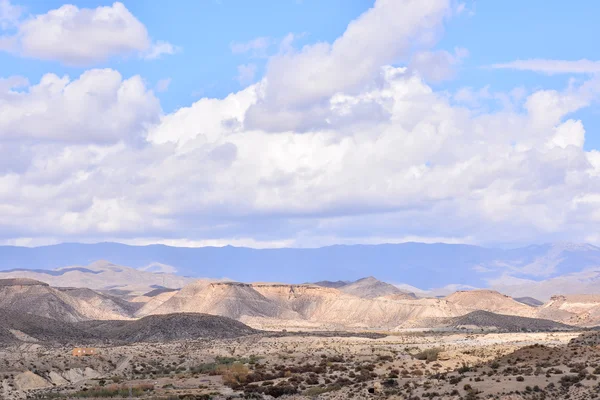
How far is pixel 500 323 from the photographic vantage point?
143625 millimetres

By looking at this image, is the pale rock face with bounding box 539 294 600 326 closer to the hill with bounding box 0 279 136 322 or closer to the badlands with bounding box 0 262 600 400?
the badlands with bounding box 0 262 600 400

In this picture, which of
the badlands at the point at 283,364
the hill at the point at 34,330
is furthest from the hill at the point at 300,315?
the hill at the point at 34,330

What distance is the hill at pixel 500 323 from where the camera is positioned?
451 feet

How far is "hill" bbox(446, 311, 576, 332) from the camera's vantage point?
137 metres

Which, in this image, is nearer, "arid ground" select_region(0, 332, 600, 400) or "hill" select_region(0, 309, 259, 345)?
"arid ground" select_region(0, 332, 600, 400)

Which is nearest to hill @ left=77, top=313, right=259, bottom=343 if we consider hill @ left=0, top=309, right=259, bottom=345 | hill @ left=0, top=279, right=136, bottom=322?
hill @ left=0, top=309, right=259, bottom=345

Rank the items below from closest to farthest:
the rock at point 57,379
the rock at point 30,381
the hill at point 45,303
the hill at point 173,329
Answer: the rock at point 30,381, the rock at point 57,379, the hill at point 173,329, the hill at point 45,303

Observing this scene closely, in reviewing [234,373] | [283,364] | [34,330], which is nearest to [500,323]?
[34,330]

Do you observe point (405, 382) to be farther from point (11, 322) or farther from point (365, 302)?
point (365, 302)

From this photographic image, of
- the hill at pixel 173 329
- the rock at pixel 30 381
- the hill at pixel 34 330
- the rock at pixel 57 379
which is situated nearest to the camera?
the rock at pixel 30 381

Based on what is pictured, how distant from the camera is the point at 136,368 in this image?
72625mm

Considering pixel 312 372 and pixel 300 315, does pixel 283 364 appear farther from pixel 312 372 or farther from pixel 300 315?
pixel 300 315

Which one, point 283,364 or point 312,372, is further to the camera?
point 283,364

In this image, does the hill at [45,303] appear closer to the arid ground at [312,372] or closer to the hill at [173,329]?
the hill at [173,329]
